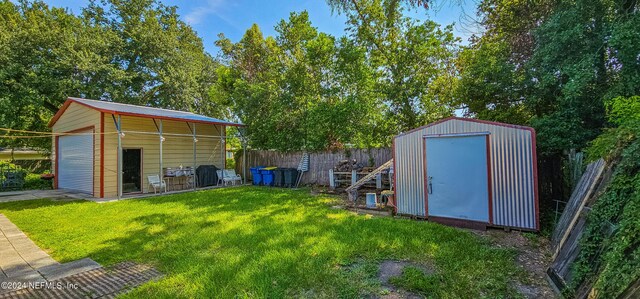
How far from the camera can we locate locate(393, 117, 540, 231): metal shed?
494cm

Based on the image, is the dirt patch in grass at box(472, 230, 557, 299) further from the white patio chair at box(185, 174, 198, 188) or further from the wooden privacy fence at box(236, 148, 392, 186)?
the white patio chair at box(185, 174, 198, 188)

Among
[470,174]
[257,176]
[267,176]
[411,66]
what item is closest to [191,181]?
[257,176]

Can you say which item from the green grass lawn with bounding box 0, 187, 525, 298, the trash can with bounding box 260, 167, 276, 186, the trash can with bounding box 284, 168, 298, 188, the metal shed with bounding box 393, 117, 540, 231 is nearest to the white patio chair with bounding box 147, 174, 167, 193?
the green grass lawn with bounding box 0, 187, 525, 298

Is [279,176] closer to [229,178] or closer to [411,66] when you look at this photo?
[229,178]

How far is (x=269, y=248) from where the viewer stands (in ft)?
13.8

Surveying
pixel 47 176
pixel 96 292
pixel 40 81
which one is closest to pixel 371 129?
pixel 96 292

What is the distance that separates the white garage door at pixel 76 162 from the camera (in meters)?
10.2

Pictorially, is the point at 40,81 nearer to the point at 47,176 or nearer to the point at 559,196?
the point at 47,176

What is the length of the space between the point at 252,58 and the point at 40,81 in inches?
404

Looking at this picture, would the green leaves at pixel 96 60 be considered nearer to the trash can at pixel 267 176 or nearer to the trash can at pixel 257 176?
the trash can at pixel 257 176

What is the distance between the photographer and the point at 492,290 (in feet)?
9.73

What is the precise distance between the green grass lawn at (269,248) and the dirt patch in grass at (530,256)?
0.54 ft

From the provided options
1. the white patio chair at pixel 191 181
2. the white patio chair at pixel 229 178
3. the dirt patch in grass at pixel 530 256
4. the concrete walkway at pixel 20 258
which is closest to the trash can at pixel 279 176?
the white patio chair at pixel 229 178

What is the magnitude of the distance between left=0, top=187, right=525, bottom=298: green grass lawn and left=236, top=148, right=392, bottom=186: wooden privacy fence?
388 centimetres
